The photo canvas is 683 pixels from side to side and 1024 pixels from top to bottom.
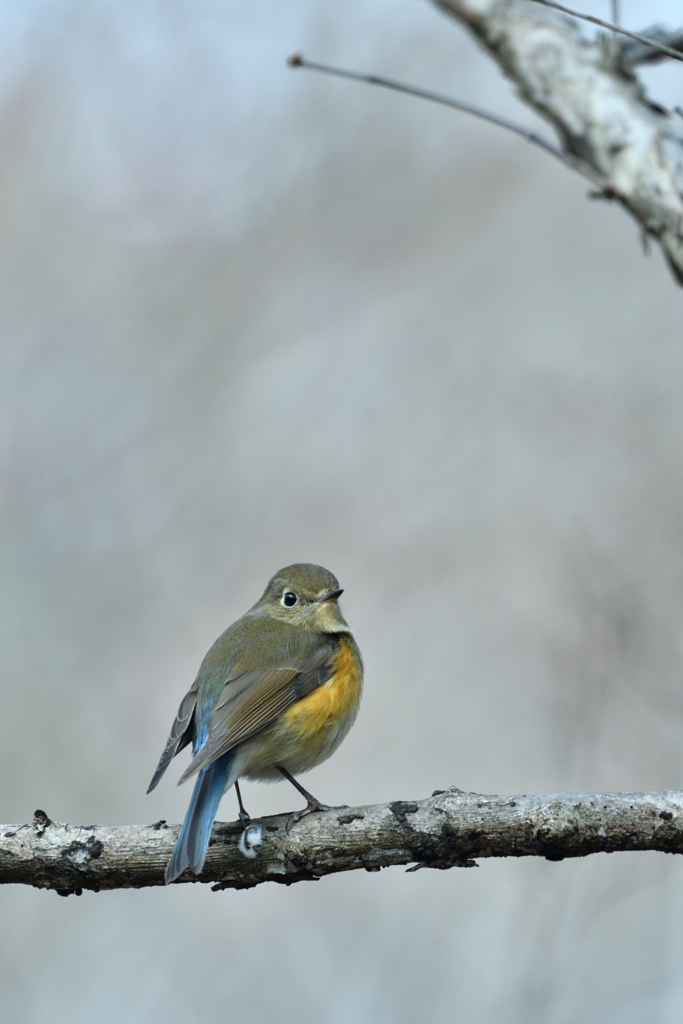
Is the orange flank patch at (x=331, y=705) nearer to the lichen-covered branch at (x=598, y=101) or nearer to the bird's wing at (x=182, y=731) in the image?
the bird's wing at (x=182, y=731)

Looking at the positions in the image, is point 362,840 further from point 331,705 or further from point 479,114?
point 479,114

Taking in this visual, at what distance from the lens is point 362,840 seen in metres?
2.31

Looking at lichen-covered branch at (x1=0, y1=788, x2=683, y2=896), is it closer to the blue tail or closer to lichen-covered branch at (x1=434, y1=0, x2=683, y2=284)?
the blue tail

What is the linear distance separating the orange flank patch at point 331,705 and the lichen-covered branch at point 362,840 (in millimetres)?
493

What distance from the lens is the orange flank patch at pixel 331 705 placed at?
9.86 ft

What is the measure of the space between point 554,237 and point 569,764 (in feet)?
14.2

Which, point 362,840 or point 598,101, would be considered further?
point 598,101

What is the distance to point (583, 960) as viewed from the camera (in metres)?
4.03

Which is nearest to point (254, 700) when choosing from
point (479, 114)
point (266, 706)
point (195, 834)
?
point (266, 706)

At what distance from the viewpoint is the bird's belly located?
298 centimetres

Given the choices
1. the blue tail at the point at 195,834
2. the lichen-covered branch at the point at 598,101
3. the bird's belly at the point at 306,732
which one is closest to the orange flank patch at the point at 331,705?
the bird's belly at the point at 306,732

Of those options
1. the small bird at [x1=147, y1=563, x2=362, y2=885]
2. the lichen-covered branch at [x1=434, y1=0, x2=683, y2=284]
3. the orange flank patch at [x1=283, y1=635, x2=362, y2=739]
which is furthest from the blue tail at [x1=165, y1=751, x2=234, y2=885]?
the lichen-covered branch at [x1=434, y1=0, x2=683, y2=284]

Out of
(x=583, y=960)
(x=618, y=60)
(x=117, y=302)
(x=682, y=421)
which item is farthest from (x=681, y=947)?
(x=117, y=302)

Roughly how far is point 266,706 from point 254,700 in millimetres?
41
